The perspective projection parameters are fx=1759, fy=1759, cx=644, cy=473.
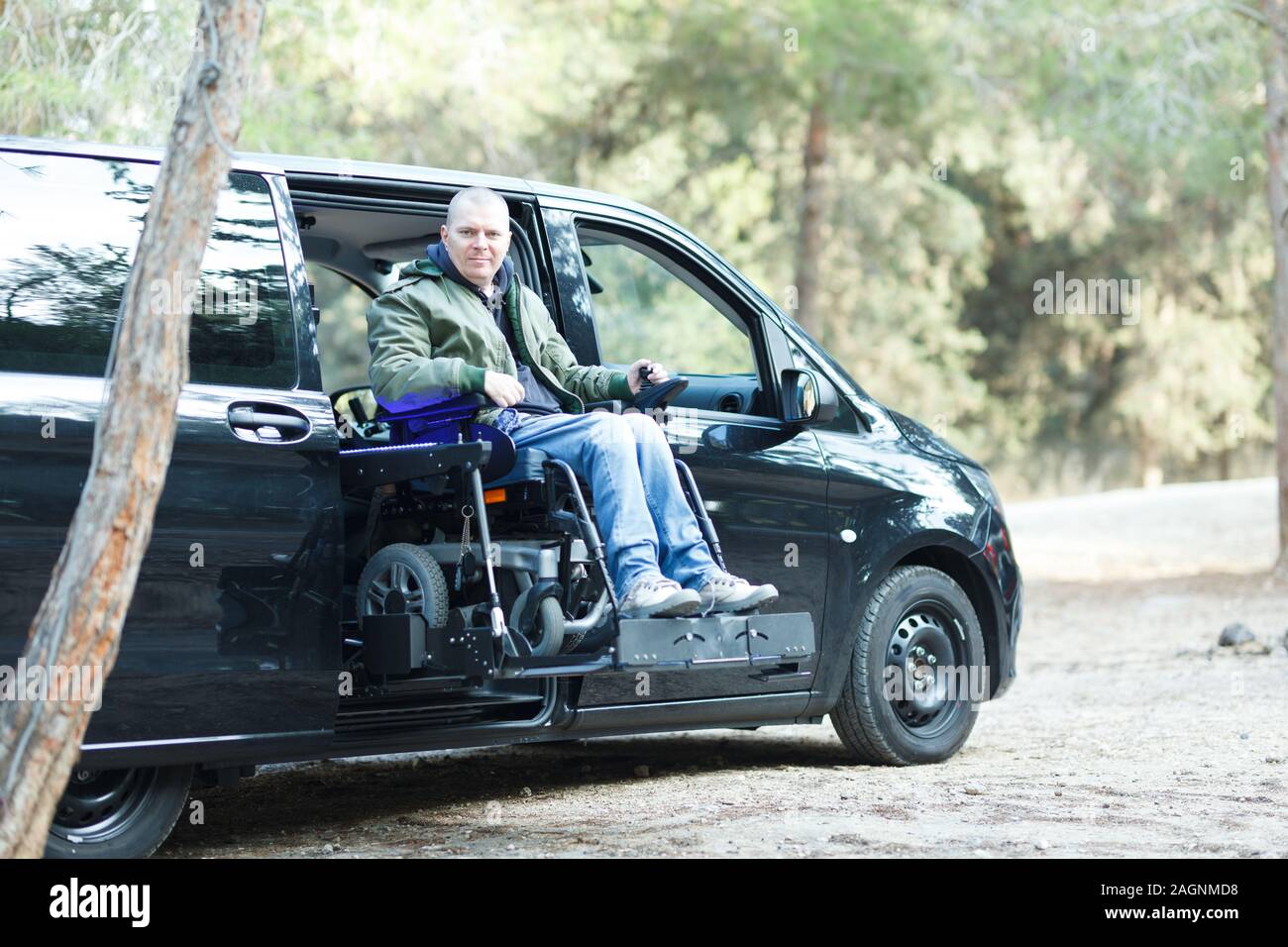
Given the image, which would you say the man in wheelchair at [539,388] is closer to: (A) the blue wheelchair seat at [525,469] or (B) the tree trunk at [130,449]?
(A) the blue wheelchair seat at [525,469]

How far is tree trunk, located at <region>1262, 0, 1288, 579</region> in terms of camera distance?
14266 mm

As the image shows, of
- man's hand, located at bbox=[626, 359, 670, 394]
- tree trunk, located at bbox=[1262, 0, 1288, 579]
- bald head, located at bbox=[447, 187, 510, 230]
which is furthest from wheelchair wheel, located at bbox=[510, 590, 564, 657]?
tree trunk, located at bbox=[1262, 0, 1288, 579]

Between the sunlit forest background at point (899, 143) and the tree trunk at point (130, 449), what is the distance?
5540 millimetres

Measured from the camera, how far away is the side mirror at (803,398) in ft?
21.7

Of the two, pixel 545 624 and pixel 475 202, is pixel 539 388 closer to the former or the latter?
pixel 475 202

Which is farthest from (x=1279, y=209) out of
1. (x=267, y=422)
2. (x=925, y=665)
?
(x=267, y=422)

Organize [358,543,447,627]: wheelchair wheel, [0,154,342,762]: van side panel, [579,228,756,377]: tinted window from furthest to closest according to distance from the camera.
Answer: [579,228,756,377]: tinted window → [358,543,447,627]: wheelchair wheel → [0,154,342,762]: van side panel

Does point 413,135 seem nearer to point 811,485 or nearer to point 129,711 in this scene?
point 811,485

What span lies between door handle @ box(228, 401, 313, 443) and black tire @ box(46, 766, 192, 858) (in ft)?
3.35

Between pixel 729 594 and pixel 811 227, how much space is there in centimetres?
1663

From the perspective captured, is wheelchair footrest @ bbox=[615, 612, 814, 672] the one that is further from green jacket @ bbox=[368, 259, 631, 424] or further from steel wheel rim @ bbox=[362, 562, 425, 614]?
green jacket @ bbox=[368, 259, 631, 424]

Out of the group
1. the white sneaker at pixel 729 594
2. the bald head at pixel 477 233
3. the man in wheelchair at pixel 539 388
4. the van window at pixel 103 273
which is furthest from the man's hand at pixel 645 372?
the van window at pixel 103 273

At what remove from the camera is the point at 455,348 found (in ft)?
19.6
